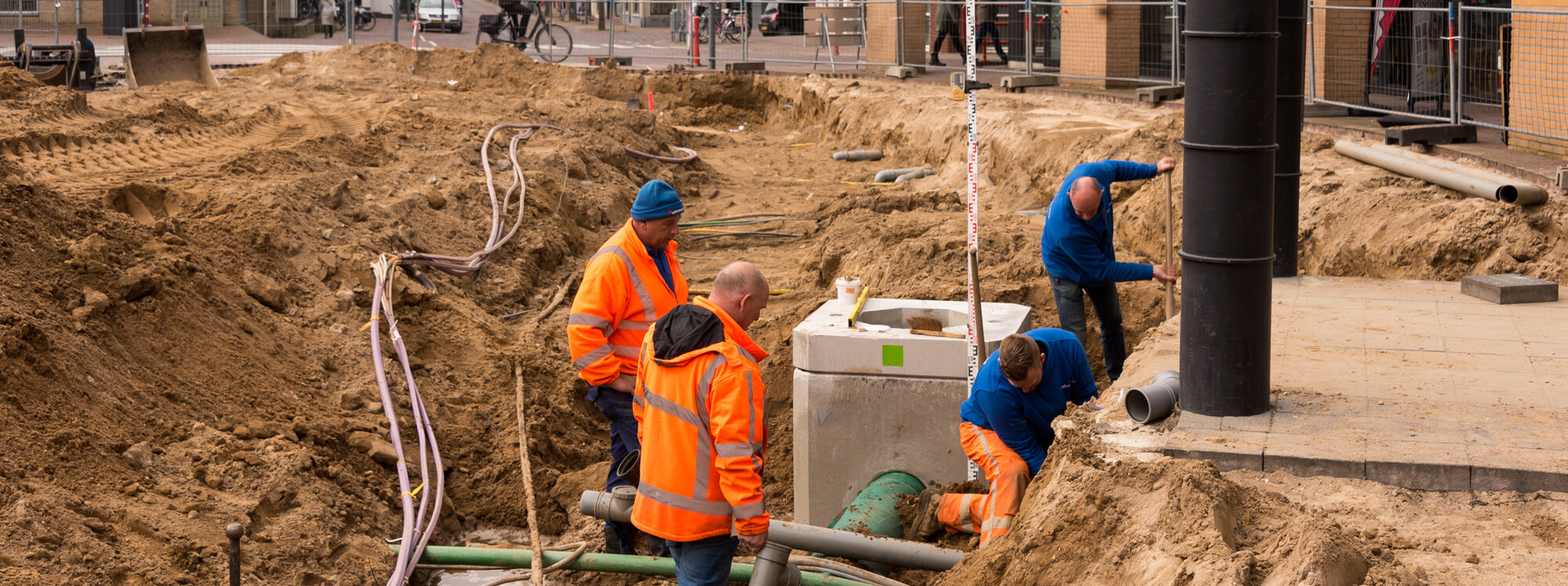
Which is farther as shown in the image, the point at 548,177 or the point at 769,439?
the point at 548,177

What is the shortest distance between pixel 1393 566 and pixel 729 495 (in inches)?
83.4

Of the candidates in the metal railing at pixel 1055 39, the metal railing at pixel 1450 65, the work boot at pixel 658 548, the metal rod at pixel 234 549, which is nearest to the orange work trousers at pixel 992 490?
the work boot at pixel 658 548

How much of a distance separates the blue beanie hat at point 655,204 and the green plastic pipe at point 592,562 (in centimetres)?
157

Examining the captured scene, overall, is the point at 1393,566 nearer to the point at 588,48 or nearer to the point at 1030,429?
the point at 1030,429

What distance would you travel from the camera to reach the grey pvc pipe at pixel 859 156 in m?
17.3

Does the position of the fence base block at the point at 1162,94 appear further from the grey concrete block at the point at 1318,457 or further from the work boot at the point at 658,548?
the work boot at the point at 658,548

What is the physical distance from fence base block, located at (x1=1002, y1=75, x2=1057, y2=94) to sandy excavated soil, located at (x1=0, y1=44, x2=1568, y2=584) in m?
0.74

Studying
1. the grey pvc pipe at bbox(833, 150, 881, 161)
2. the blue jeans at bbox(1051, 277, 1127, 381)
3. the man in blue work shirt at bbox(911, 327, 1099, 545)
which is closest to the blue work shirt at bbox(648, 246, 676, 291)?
the man in blue work shirt at bbox(911, 327, 1099, 545)


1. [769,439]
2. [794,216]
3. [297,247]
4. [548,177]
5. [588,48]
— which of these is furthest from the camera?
[588,48]

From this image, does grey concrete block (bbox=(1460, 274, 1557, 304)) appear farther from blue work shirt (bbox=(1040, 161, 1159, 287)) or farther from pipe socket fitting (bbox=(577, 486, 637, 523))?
pipe socket fitting (bbox=(577, 486, 637, 523))

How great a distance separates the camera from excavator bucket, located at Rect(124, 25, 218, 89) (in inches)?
745

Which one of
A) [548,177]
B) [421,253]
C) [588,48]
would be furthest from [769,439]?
[588,48]

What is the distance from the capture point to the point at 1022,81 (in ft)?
Result: 57.3

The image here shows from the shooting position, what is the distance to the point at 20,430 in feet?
18.0
